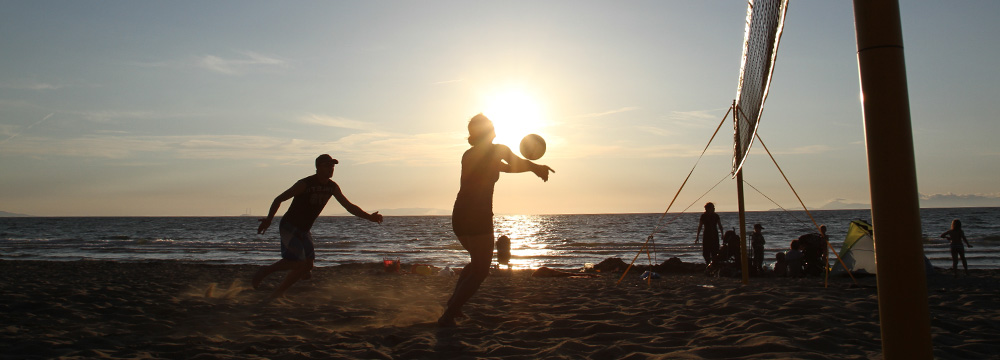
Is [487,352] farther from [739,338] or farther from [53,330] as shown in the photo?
[53,330]

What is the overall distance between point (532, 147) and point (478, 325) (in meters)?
1.40

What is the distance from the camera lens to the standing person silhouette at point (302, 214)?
5.65 m

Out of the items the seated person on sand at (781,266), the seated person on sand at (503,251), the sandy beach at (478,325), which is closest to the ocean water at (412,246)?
the seated person on sand at (781,266)

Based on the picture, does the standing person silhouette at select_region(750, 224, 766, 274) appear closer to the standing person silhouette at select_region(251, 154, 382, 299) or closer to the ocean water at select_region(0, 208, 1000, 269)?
the ocean water at select_region(0, 208, 1000, 269)

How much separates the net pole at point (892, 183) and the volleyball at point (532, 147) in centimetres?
282

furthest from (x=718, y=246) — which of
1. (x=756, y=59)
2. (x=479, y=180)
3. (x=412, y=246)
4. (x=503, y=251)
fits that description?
(x=412, y=246)

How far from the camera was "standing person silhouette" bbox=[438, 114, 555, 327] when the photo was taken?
424 centimetres

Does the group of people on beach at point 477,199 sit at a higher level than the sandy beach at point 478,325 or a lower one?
higher

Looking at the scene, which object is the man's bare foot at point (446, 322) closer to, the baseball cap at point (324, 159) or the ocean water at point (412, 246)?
the baseball cap at point (324, 159)

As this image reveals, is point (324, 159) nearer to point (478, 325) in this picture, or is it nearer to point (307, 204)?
point (307, 204)

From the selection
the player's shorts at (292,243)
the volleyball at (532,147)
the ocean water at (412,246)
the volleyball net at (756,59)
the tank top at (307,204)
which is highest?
the volleyball net at (756,59)

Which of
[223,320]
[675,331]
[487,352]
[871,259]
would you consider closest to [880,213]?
[487,352]

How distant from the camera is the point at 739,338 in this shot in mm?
3699

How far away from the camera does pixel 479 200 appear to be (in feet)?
14.0
